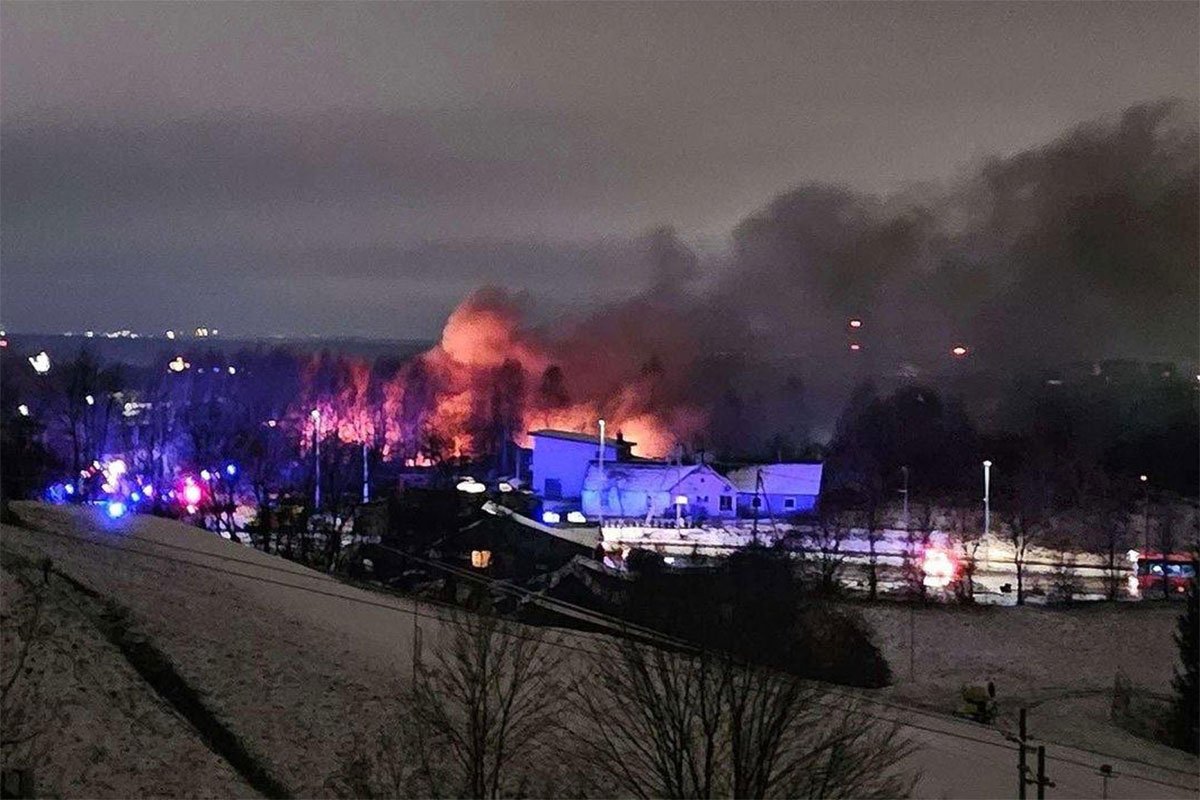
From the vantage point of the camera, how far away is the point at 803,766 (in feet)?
17.7

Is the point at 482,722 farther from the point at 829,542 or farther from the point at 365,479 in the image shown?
the point at 365,479

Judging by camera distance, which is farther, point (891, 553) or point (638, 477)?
point (638, 477)

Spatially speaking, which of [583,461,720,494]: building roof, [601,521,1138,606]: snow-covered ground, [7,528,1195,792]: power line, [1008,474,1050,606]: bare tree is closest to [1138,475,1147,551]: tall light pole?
[601,521,1138,606]: snow-covered ground

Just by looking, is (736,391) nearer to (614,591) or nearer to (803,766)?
(614,591)

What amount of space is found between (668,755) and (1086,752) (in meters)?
5.93

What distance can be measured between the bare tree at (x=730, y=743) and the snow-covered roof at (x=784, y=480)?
1573cm

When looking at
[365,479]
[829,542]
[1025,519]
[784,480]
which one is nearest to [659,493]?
[784,480]

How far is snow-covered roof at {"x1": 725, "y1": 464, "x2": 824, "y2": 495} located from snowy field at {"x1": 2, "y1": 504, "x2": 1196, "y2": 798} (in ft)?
A: 26.3

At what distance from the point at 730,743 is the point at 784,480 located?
54.0 feet

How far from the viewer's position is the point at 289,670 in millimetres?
7527

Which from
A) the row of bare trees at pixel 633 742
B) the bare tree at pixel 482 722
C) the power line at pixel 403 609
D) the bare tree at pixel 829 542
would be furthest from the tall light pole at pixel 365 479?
the row of bare trees at pixel 633 742

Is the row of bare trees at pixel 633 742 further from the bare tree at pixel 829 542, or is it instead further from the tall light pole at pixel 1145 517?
the tall light pole at pixel 1145 517

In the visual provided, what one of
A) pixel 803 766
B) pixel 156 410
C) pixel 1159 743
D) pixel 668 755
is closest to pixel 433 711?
pixel 668 755

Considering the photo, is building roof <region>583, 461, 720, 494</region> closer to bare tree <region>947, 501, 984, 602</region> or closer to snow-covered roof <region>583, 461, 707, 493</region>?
snow-covered roof <region>583, 461, 707, 493</region>
